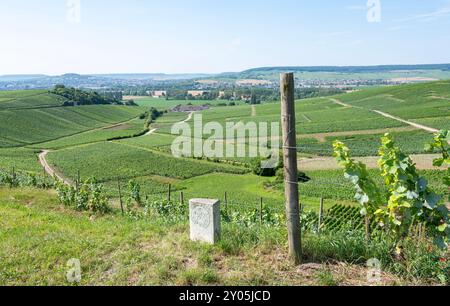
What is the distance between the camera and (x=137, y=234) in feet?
25.3

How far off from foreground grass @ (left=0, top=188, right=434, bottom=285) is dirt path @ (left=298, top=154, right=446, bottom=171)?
3458 centimetres

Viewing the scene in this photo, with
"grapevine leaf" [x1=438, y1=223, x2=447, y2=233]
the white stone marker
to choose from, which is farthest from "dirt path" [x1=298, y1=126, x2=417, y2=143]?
"grapevine leaf" [x1=438, y1=223, x2=447, y2=233]

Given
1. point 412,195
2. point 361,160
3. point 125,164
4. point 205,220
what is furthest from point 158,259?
point 125,164

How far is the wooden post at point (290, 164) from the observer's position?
5863 millimetres

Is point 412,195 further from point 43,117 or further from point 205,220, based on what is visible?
point 43,117

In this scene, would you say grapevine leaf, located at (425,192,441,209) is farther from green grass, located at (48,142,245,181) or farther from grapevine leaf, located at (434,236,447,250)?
green grass, located at (48,142,245,181)

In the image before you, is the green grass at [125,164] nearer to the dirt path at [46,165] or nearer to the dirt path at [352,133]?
the dirt path at [46,165]

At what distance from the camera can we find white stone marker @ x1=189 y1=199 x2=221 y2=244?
6.68 m

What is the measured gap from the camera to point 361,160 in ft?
139

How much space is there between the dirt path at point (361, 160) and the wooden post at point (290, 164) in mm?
34731

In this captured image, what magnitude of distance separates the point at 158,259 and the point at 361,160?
39.7m

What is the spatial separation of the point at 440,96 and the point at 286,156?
310ft
